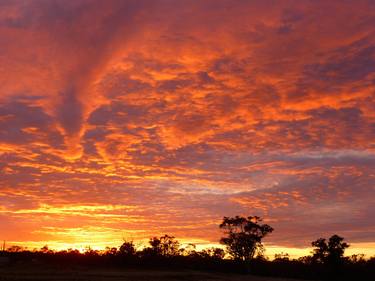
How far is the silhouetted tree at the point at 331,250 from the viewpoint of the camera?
55.3 meters

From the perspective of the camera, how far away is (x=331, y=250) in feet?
182

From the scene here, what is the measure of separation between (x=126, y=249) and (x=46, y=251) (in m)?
9.45

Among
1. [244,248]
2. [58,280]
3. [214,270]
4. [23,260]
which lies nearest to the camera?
[58,280]

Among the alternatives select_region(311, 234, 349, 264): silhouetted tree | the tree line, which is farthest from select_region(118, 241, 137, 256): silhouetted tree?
select_region(311, 234, 349, 264): silhouetted tree

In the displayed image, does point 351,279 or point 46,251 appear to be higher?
point 46,251

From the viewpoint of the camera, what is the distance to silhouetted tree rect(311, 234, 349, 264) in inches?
2179

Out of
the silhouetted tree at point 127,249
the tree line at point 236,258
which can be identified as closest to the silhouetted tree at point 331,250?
the tree line at point 236,258

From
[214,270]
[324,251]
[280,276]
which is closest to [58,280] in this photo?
[214,270]

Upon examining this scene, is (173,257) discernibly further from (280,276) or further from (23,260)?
(23,260)

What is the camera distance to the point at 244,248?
192 feet

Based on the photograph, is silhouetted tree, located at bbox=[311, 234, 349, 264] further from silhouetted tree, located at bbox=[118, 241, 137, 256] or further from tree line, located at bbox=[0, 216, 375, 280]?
silhouetted tree, located at bbox=[118, 241, 137, 256]

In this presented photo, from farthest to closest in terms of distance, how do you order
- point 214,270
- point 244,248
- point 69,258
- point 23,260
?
point 244,248, point 214,270, point 69,258, point 23,260

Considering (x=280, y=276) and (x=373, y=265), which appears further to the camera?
(x=373, y=265)

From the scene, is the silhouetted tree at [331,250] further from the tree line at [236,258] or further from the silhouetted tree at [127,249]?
the silhouetted tree at [127,249]
